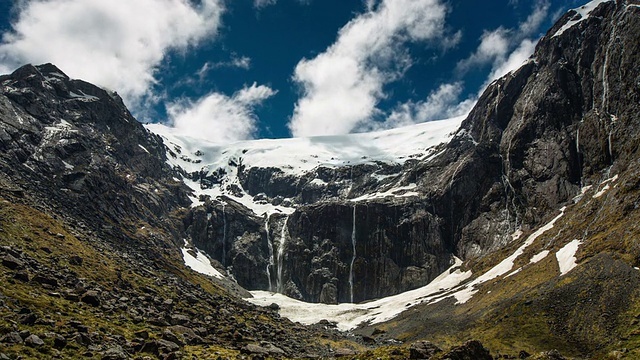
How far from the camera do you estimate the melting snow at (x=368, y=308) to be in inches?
6068

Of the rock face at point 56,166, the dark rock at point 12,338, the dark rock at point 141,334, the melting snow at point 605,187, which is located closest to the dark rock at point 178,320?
the dark rock at point 141,334

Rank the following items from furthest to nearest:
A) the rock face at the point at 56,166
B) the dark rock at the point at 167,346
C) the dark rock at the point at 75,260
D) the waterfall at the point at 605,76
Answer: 1. the waterfall at the point at 605,76
2. the rock face at the point at 56,166
3. the dark rock at the point at 75,260
4. the dark rock at the point at 167,346

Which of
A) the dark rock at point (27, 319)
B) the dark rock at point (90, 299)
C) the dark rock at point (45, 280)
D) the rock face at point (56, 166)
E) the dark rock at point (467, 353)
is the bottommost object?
the dark rock at point (467, 353)

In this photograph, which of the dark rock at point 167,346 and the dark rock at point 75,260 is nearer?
the dark rock at point 167,346

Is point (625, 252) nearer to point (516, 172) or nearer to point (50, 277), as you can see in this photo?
point (50, 277)

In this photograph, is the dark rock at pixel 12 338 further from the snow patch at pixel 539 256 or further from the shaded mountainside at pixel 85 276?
the snow patch at pixel 539 256

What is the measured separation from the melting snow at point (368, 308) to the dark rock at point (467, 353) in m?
118

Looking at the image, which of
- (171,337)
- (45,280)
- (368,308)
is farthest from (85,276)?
(368,308)

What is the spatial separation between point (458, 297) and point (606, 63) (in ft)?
390

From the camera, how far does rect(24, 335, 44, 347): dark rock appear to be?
96.9 ft

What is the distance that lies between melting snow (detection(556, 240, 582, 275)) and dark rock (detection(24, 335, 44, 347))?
99.6m

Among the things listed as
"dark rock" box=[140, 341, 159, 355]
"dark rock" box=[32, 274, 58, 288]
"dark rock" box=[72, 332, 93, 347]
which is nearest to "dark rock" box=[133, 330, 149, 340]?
"dark rock" box=[140, 341, 159, 355]

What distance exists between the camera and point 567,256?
350 feet

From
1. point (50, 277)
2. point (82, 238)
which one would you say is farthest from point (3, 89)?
point (50, 277)
